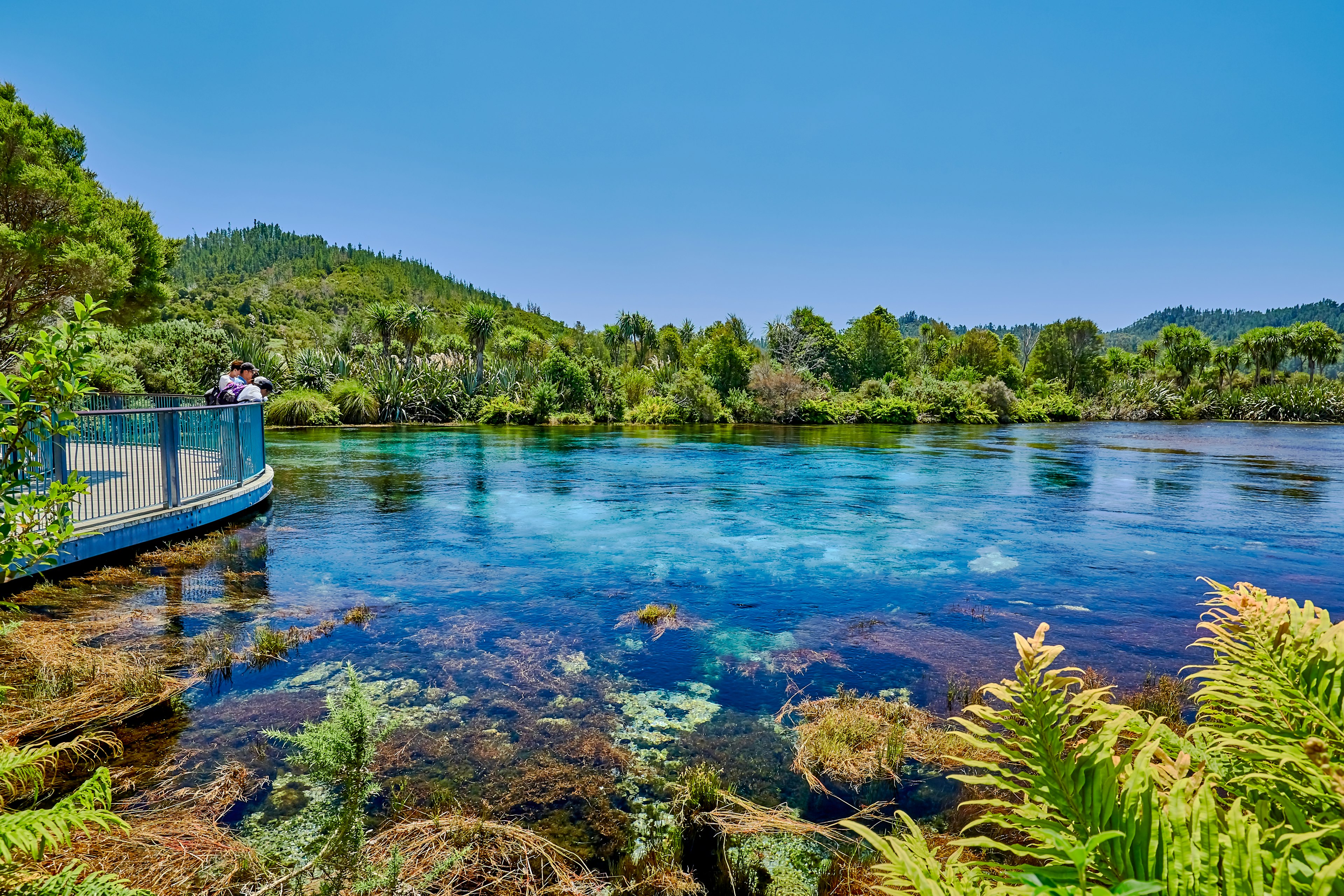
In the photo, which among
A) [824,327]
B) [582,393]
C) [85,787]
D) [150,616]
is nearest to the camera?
[85,787]

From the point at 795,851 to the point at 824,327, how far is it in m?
74.8

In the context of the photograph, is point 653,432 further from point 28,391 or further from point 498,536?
point 28,391

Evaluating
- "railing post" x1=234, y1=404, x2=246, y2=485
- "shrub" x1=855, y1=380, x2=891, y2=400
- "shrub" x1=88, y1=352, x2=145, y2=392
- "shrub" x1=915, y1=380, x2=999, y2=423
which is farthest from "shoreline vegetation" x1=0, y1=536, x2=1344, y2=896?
"shrub" x1=915, y1=380, x2=999, y2=423

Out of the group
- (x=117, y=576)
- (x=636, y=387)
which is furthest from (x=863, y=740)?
(x=636, y=387)

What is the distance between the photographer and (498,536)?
12.8 metres

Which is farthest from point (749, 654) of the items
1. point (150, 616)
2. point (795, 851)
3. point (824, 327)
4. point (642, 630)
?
point (824, 327)

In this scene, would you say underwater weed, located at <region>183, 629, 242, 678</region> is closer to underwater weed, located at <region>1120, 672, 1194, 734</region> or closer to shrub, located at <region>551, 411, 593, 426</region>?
underwater weed, located at <region>1120, 672, 1194, 734</region>

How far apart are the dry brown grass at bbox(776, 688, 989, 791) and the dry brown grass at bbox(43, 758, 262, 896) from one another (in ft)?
11.6

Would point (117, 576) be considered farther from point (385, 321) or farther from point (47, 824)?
point (385, 321)

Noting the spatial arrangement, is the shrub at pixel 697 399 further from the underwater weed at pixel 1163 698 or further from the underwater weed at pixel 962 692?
the underwater weed at pixel 1163 698

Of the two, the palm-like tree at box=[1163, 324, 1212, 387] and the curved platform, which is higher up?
the palm-like tree at box=[1163, 324, 1212, 387]

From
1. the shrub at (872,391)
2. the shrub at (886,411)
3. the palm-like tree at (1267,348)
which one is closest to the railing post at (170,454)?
the shrub at (886,411)

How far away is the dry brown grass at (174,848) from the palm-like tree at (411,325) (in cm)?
5184

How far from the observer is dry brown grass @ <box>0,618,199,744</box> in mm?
4973
